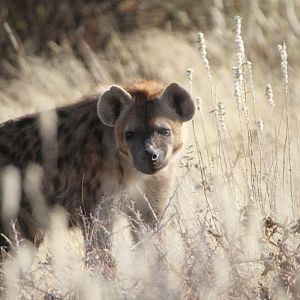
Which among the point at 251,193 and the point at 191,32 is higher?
the point at 191,32

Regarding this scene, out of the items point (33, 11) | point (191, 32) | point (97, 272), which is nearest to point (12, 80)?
point (33, 11)

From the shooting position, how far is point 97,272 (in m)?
5.35

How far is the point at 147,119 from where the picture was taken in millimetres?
6965

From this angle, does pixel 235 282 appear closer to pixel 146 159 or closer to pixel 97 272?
pixel 97 272

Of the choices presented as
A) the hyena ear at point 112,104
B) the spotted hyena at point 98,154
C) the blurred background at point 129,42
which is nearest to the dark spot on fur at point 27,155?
the spotted hyena at point 98,154

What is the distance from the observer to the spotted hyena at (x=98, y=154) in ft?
22.7

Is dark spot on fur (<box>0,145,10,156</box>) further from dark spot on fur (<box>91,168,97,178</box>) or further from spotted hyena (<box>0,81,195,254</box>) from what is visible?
dark spot on fur (<box>91,168,97,178</box>)

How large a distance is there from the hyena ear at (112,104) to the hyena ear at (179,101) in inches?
8.7

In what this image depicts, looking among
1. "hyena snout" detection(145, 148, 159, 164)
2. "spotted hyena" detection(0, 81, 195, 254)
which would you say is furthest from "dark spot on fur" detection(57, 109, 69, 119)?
"hyena snout" detection(145, 148, 159, 164)

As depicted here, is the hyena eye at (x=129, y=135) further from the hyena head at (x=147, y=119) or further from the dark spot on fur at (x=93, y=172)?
the dark spot on fur at (x=93, y=172)

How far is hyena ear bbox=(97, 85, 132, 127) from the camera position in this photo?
693 cm

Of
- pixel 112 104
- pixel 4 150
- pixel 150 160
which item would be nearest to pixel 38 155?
pixel 4 150

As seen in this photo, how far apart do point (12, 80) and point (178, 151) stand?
3982mm

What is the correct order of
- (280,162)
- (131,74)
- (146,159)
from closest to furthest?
(146,159)
(280,162)
(131,74)
